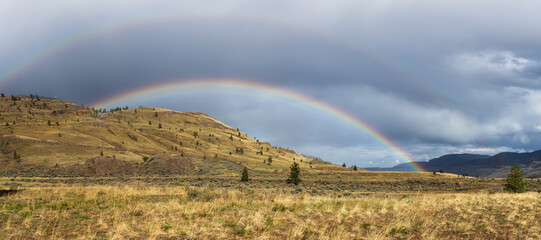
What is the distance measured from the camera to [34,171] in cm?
6222

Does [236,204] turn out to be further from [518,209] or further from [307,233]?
[518,209]

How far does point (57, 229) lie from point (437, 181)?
7239 centimetres

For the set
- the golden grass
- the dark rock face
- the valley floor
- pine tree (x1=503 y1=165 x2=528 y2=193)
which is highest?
the golden grass

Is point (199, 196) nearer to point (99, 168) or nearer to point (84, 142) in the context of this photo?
point (99, 168)

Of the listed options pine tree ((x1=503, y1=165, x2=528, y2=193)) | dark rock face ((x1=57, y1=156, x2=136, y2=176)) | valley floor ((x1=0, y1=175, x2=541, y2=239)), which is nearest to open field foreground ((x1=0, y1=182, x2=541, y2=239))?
valley floor ((x1=0, y1=175, x2=541, y2=239))

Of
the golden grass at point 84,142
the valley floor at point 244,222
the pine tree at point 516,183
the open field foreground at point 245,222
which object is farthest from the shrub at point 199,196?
the golden grass at point 84,142

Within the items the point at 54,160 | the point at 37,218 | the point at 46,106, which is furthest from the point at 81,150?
the point at 46,106

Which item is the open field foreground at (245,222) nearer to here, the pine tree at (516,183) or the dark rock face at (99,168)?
the pine tree at (516,183)

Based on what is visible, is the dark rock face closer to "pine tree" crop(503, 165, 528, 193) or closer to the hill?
the hill

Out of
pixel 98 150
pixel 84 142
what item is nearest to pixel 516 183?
pixel 98 150

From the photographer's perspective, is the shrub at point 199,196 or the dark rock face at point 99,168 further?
the dark rock face at point 99,168

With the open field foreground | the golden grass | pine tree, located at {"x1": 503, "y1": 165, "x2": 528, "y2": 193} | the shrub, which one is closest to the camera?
the open field foreground

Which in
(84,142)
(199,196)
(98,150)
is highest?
(84,142)

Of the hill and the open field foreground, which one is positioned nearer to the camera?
the open field foreground
